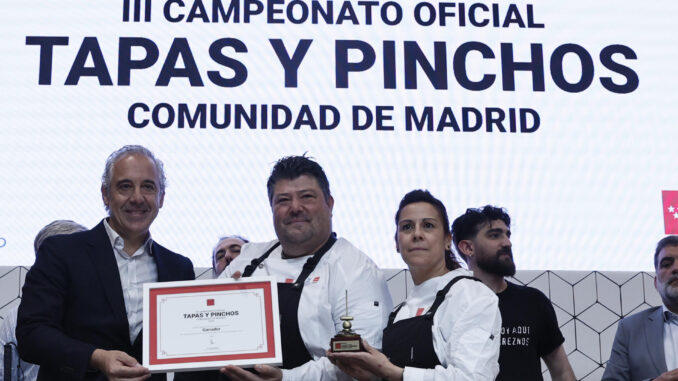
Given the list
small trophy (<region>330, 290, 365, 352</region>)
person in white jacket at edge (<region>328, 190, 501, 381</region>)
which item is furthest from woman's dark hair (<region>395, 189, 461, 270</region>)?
small trophy (<region>330, 290, 365, 352</region>)

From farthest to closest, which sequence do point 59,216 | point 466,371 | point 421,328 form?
1. point 59,216
2. point 421,328
3. point 466,371

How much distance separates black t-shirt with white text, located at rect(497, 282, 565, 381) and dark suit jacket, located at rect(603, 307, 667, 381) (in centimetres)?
28

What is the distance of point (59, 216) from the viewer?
3469 mm

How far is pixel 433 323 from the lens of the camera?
2.06 metres

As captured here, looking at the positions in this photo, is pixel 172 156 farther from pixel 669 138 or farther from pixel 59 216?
pixel 669 138

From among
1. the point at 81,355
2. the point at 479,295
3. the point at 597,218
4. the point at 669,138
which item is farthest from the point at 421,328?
the point at 669,138

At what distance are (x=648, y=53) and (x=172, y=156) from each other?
2301 millimetres

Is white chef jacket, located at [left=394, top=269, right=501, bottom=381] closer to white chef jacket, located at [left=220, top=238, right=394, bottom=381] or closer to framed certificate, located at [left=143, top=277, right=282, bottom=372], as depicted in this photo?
white chef jacket, located at [left=220, top=238, right=394, bottom=381]

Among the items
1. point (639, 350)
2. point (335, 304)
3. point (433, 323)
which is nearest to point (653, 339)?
point (639, 350)

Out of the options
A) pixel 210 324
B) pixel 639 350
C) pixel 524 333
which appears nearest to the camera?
pixel 210 324

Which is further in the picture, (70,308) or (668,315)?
(668,315)

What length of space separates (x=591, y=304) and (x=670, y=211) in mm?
555

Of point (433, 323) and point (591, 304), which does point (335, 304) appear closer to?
point (433, 323)

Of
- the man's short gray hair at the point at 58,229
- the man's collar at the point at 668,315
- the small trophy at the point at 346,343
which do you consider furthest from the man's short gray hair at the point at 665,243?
the man's short gray hair at the point at 58,229
